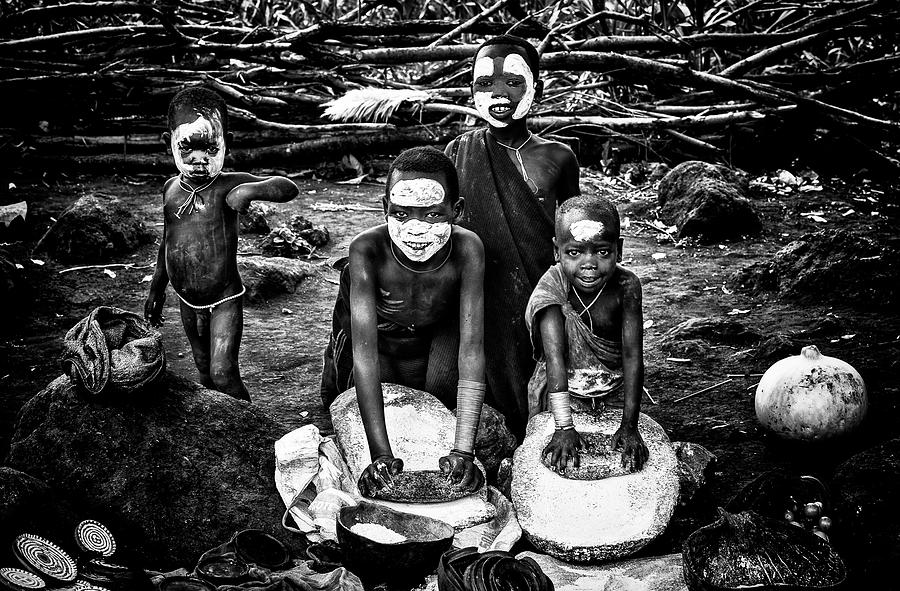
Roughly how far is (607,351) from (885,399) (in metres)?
1.56

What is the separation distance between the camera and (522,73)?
12.3 feet

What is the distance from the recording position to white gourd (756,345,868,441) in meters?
3.66

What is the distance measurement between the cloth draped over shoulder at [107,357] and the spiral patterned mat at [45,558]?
0.65 meters

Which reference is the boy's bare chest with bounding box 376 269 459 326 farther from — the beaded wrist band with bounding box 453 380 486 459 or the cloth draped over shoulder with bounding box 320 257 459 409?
the beaded wrist band with bounding box 453 380 486 459

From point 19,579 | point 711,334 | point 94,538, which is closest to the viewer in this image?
point 19,579

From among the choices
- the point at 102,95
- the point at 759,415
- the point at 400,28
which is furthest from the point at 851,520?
the point at 102,95

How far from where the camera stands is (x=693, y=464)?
11.2 ft

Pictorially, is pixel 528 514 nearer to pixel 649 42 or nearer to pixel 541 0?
pixel 649 42

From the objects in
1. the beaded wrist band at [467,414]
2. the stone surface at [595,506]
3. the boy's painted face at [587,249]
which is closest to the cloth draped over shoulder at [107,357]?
the beaded wrist band at [467,414]

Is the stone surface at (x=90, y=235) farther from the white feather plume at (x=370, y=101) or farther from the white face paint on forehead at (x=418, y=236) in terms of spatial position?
the white face paint on forehead at (x=418, y=236)

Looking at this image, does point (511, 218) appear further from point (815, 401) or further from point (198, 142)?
point (815, 401)

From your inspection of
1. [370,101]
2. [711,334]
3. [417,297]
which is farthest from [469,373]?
[370,101]

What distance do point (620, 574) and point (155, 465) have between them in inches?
69.1

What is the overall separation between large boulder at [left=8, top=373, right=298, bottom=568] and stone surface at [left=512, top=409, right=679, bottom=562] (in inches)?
37.4
